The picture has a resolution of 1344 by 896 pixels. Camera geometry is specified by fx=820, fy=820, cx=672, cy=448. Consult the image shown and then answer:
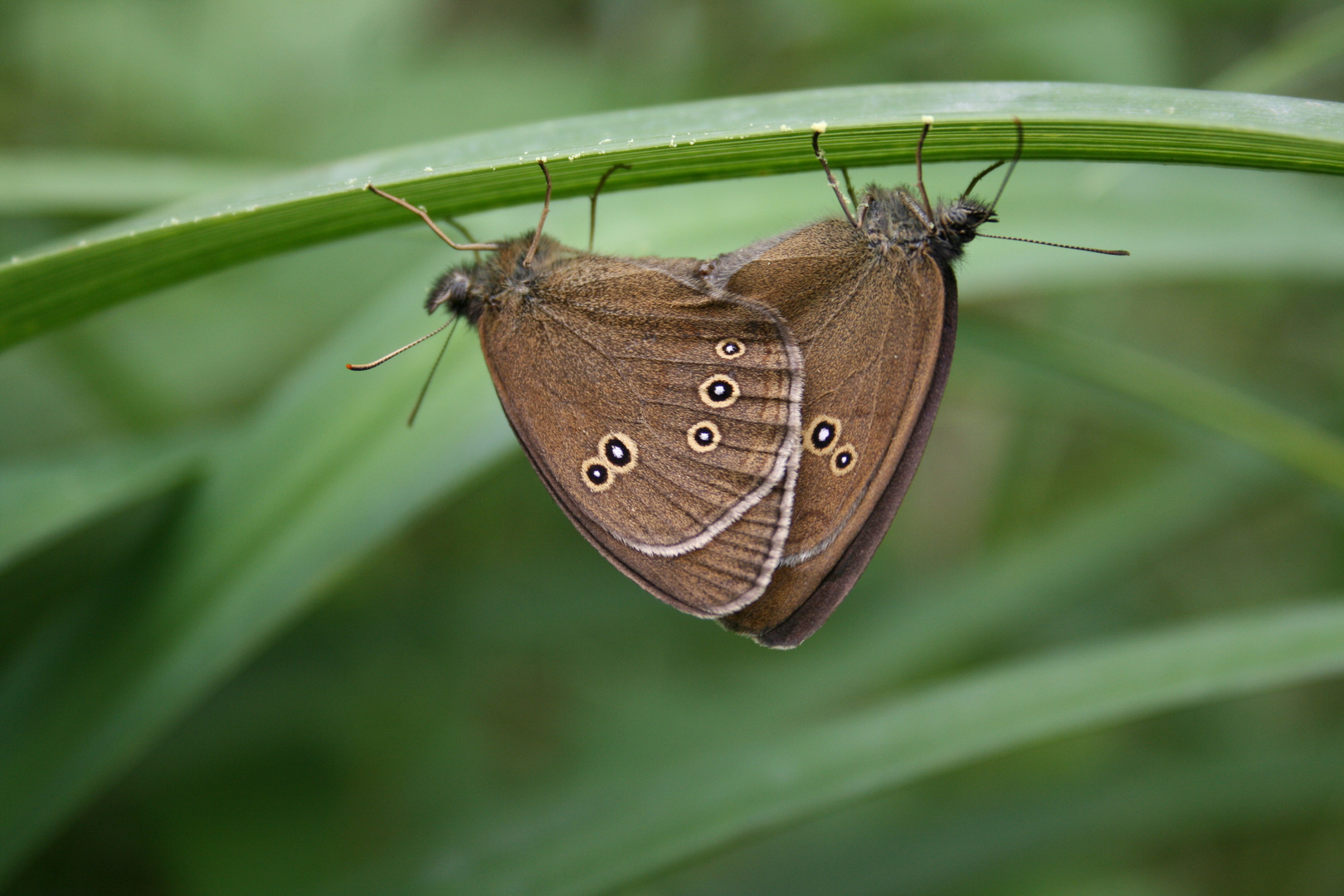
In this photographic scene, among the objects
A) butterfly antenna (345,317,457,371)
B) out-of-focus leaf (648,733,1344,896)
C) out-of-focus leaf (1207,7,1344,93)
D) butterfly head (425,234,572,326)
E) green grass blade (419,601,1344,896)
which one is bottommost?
out-of-focus leaf (648,733,1344,896)

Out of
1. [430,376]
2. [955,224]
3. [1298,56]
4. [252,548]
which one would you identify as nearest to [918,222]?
[955,224]

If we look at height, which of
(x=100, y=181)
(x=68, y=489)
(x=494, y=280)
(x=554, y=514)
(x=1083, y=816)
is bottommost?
(x=1083, y=816)

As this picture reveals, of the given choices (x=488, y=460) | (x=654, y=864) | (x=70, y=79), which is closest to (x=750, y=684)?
(x=654, y=864)

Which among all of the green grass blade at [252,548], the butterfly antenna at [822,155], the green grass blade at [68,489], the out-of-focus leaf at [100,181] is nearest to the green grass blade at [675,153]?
the butterfly antenna at [822,155]

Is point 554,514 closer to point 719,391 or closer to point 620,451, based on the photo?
point 620,451

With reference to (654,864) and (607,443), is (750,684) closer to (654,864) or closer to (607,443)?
(654,864)

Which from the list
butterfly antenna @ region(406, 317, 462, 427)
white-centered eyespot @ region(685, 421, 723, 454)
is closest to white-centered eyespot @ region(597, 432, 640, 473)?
white-centered eyespot @ region(685, 421, 723, 454)

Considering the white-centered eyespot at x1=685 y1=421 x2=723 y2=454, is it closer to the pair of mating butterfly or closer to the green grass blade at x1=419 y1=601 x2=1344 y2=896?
the pair of mating butterfly
